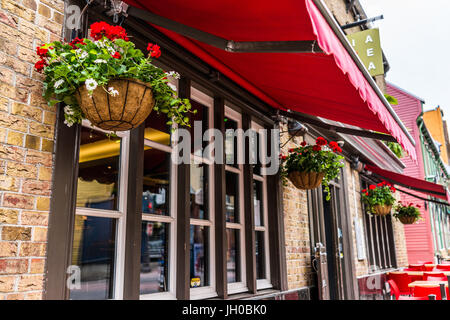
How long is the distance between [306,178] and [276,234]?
0.76 meters

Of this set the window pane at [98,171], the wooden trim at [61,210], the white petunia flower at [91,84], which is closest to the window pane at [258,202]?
the window pane at [98,171]

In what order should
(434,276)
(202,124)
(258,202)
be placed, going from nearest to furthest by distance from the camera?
(202,124), (258,202), (434,276)

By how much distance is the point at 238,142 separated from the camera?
442cm

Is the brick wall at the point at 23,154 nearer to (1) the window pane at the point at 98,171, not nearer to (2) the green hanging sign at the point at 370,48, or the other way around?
(1) the window pane at the point at 98,171

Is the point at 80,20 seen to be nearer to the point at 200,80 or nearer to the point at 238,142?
the point at 200,80

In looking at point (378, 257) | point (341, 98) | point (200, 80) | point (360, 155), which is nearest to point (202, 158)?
point (200, 80)

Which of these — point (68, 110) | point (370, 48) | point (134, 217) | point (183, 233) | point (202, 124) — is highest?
point (370, 48)

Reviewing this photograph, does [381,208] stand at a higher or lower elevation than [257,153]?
lower

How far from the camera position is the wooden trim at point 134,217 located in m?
2.65

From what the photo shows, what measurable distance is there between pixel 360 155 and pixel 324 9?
681 centimetres

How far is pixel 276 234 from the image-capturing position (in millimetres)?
4594

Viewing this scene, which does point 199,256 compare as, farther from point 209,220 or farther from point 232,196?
point 232,196

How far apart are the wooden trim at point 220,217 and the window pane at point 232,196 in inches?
14.5

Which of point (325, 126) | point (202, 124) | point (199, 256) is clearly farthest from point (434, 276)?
point (202, 124)
